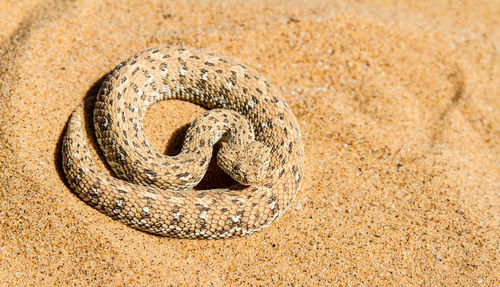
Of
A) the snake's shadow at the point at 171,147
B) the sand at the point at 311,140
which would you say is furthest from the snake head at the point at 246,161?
the sand at the point at 311,140

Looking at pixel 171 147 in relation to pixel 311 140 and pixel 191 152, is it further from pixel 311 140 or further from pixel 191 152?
pixel 311 140

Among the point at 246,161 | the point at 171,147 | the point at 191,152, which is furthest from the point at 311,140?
the point at 171,147

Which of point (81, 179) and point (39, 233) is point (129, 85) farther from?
point (39, 233)

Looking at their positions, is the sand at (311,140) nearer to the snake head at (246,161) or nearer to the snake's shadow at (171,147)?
the snake's shadow at (171,147)

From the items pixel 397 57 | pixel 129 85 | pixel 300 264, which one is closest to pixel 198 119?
pixel 129 85

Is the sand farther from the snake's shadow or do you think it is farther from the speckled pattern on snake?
the speckled pattern on snake
